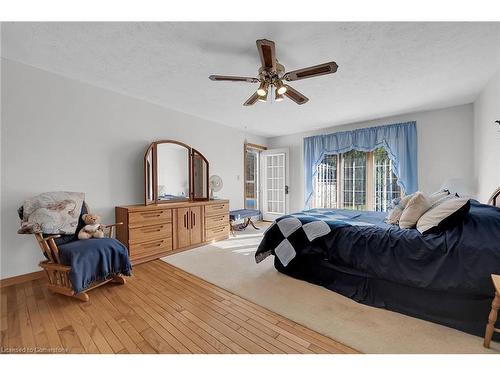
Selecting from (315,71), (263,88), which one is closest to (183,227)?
(263,88)

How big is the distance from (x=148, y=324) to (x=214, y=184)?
305 centimetres

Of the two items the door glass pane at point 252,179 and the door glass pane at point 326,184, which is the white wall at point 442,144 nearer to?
the door glass pane at point 326,184

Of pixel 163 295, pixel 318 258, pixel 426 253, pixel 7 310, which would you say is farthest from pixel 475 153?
pixel 7 310

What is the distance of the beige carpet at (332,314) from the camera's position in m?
1.43

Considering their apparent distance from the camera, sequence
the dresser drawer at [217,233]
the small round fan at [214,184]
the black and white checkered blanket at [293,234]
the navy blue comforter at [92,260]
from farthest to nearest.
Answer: the small round fan at [214,184] < the dresser drawer at [217,233] < the black and white checkered blanket at [293,234] < the navy blue comforter at [92,260]

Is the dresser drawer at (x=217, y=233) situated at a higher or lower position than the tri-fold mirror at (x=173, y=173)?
lower

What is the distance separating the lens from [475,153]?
3404 millimetres

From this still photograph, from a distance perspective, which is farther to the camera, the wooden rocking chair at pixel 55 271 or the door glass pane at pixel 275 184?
the door glass pane at pixel 275 184

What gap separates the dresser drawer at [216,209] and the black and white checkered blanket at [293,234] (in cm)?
161

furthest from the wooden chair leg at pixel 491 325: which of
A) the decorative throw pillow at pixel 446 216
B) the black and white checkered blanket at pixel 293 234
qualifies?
the black and white checkered blanket at pixel 293 234

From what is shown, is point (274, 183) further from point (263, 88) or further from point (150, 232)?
point (263, 88)

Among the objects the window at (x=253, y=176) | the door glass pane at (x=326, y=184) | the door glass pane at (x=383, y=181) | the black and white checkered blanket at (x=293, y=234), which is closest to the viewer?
the black and white checkered blanket at (x=293, y=234)

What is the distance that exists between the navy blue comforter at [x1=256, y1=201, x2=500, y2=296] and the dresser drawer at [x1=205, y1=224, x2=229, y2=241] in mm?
2351

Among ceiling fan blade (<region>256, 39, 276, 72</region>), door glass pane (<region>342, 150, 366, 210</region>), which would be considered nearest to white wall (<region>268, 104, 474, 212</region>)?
door glass pane (<region>342, 150, 366, 210</region>)
